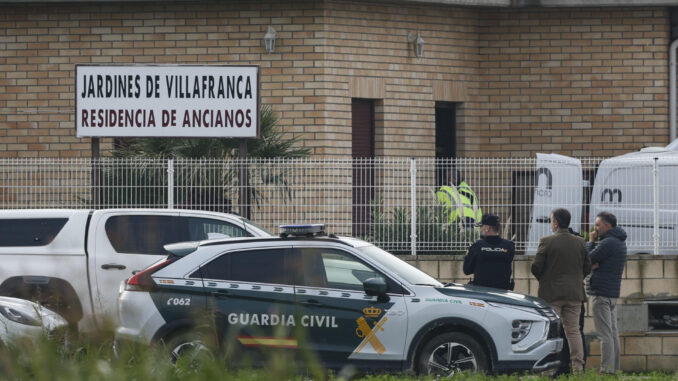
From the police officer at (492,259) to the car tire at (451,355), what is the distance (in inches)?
71.3

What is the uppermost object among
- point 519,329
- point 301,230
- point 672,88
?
point 672,88

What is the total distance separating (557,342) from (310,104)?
30.2 ft

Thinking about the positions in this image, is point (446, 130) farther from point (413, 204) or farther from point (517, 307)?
point (517, 307)

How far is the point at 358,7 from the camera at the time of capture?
63.8 ft

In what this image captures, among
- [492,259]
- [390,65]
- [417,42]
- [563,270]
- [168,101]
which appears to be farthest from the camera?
[417,42]

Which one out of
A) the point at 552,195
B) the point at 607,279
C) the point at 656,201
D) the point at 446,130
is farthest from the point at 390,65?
the point at 607,279

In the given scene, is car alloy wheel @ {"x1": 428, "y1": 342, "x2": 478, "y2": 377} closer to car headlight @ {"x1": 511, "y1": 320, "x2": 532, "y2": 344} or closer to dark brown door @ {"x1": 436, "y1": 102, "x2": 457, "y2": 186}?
car headlight @ {"x1": 511, "y1": 320, "x2": 532, "y2": 344}

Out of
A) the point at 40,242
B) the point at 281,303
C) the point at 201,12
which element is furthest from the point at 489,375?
the point at 201,12

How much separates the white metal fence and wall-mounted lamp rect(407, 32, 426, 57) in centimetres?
541

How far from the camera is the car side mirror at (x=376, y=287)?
33.3 ft

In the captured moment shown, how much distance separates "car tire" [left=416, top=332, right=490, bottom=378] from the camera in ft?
33.5

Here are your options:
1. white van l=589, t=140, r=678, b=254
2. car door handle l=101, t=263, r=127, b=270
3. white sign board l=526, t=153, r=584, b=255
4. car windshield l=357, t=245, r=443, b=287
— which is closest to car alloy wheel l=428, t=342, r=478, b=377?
car windshield l=357, t=245, r=443, b=287

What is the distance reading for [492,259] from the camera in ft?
39.3

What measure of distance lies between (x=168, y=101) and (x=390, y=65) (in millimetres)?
5109
